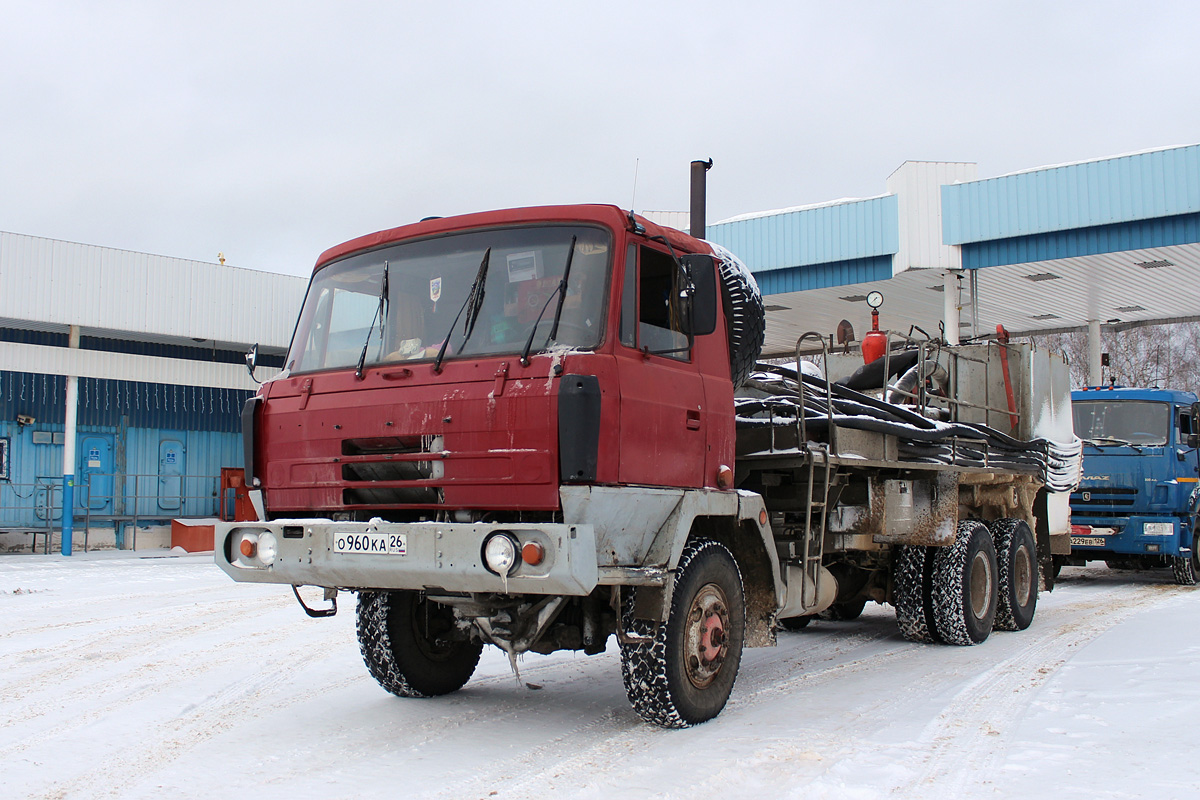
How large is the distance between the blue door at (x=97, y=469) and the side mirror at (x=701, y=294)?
19268 mm

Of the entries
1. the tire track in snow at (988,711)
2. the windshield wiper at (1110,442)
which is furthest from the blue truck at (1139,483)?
the tire track in snow at (988,711)

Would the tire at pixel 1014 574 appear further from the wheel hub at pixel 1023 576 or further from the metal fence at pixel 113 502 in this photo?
the metal fence at pixel 113 502

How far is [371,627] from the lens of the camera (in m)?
6.37

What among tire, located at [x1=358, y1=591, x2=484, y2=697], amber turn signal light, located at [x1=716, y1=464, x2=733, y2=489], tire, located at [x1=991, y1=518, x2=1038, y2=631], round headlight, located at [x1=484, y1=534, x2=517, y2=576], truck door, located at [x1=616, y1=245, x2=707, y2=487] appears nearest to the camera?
round headlight, located at [x1=484, y1=534, x2=517, y2=576]

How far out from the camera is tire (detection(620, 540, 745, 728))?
17.5 feet

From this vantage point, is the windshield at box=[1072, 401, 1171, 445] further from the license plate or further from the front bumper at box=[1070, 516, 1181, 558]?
the license plate

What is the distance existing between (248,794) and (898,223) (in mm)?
16796

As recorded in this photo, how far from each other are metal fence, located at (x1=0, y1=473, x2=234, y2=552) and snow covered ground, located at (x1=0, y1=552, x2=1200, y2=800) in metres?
11.9

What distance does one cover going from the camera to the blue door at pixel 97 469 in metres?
21.3

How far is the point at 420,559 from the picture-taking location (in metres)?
4.91

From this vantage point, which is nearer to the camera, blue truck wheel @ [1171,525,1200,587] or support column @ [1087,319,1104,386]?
blue truck wheel @ [1171,525,1200,587]

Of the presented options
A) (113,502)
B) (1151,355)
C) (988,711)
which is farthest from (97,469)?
(1151,355)

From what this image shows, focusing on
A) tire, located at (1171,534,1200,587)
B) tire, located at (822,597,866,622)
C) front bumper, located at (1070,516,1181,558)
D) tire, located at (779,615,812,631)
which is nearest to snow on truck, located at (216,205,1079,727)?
tire, located at (779,615,812,631)

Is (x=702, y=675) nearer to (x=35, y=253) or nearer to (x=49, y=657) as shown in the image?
(x=49, y=657)
